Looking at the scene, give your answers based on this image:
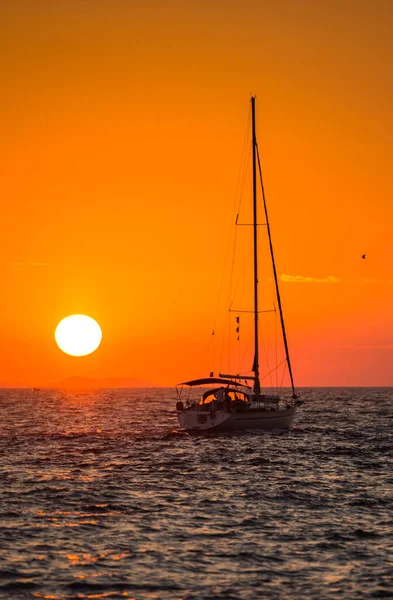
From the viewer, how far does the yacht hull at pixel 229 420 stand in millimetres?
58438

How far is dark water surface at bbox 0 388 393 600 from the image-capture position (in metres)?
19.6

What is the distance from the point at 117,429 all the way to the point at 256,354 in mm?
19351

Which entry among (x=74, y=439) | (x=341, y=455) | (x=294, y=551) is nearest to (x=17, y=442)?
(x=74, y=439)

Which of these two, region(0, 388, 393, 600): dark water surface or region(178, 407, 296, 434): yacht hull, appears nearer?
region(0, 388, 393, 600): dark water surface

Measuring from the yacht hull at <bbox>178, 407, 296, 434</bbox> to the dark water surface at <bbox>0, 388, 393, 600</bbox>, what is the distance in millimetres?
7119

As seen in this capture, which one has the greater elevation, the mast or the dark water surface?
the mast

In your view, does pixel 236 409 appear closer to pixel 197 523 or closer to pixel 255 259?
pixel 255 259

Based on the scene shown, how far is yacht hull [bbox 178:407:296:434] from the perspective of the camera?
58.4 meters

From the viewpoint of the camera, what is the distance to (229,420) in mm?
58469

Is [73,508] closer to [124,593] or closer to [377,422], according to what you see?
[124,593]

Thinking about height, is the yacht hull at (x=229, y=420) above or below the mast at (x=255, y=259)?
below

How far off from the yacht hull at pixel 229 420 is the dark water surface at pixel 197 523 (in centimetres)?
712

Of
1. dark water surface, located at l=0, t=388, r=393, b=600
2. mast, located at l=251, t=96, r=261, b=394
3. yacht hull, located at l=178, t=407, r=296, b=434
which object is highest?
mast, located at l=251, t=96, r=261, b=394

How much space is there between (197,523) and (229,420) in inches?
1258
